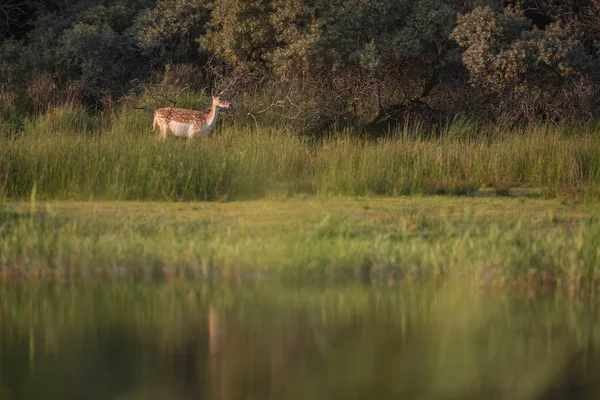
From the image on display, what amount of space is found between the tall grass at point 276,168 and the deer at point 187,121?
1536mm

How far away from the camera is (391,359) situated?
567 centimetres

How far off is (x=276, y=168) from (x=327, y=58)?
581 centimetres

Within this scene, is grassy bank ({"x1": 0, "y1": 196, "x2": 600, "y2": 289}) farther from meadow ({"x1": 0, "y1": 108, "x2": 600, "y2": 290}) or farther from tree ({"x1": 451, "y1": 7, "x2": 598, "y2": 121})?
tree ({"x1": 451, "y1": 7, "x2": 598, "y2": 121})

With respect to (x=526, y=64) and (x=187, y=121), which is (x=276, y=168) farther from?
(x=526, y=64)

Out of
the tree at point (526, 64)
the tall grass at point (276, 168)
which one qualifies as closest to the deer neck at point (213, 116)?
the tall grass at point (276, 168)

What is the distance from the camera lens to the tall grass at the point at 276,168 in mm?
Answer: 11211

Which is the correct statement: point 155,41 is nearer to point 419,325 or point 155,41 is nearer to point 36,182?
point 36,182

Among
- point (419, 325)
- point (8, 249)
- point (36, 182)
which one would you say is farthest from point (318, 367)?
point (36, 182)

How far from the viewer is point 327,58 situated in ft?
59.3

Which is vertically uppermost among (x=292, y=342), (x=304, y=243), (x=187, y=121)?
(x=187, y=121)

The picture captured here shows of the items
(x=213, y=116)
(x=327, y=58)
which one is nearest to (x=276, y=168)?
(x=213, y=116)

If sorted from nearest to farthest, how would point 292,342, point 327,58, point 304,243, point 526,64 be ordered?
point 292,342 < point 304,243 < point 526,64 < point 327,58

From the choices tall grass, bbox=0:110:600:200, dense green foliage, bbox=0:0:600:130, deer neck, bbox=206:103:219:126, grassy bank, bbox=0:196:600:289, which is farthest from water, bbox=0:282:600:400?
dense green foliage, bbox=0:0:600:130

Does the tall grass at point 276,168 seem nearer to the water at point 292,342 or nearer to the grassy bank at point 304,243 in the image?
the grassy bank at point 304,243
